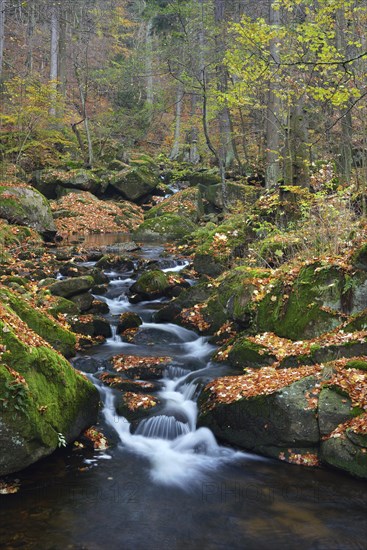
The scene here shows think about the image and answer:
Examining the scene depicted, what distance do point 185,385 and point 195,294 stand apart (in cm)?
335

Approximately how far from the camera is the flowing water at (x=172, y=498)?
4.23 meters

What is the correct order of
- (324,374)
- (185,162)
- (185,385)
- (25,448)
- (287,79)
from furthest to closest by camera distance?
(185,162) → (287,79) → (185,385) → (324,374) → (25,448)

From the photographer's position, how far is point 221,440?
618 cm

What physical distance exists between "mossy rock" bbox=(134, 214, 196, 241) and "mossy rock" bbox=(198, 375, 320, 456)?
1177 centimetres

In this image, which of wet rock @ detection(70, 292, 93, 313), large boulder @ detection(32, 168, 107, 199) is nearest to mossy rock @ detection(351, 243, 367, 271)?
wet rock @ detection(70, 292, 93, 313)

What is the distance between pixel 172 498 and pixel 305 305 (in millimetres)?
3828

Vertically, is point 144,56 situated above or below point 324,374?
above

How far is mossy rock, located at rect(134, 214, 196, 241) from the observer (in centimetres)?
1777

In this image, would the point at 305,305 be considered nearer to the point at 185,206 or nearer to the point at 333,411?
the point at 333,411

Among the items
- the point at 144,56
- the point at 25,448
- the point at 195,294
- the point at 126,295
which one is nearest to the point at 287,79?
the point at 195,294

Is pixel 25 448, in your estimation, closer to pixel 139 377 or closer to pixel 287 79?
pixel 139 377

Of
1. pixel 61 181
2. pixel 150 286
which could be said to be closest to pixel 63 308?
pixel 150 286

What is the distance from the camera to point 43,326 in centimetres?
771

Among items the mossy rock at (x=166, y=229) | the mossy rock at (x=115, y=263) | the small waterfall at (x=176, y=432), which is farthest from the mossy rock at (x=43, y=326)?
the mossy rock at (x=166, y=229)
